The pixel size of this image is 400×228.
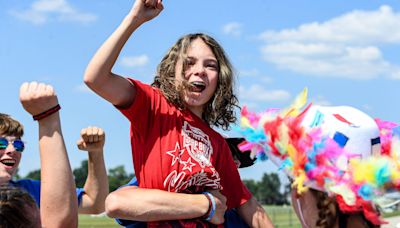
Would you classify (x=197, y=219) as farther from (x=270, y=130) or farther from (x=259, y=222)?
(x=270, y=130)

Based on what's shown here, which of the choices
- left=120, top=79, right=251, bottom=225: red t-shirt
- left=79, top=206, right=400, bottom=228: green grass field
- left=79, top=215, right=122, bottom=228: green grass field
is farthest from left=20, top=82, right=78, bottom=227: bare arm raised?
Answer: left=79, top=215, right=122, bottom=228: green grass field

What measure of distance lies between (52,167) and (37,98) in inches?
11.3

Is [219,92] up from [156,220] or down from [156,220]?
up

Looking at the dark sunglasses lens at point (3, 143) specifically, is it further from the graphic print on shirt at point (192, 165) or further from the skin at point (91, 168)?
the graphic print on shirt at point (192, 165)

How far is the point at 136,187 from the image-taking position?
A: 11.7 feet

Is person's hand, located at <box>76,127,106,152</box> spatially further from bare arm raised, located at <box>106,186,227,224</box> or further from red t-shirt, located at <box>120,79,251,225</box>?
bare arm raised, located at <box>106,186,227,224</box>

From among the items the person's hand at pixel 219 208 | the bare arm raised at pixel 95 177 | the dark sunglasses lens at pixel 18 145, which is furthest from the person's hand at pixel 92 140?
the person's hand at pixel 219 208

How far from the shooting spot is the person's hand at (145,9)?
11.1ft

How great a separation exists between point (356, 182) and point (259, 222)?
1246 mm

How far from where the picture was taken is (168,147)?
351cm

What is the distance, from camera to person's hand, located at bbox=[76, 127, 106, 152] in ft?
13.2

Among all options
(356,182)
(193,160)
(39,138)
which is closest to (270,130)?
(356,182)

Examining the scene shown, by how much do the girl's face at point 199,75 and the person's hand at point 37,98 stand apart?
→ 1.14 m

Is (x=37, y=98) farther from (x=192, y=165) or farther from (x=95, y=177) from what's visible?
(x=95, y=177)
